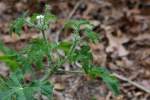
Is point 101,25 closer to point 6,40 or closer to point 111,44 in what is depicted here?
point 111,44

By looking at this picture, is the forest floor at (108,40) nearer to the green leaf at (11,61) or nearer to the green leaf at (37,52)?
the green leaf at (11,61)

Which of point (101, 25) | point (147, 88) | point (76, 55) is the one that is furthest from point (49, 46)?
point (101, 25)

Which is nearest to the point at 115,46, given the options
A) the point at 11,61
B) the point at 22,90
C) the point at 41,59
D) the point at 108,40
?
the point at 108,40

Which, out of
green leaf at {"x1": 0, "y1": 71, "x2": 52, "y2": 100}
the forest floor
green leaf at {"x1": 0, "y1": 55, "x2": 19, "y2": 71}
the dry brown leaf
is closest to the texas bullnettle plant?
green leaf at {"x1": 0, "y1": 71, "x2": 52, "y2": 100}

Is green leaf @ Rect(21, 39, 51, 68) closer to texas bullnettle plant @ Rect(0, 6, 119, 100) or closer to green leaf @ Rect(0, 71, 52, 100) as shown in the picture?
texas bullnettle plant @ Rect(0, 6, 119, 100)

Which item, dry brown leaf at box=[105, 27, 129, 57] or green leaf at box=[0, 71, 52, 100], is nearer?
green leaf at box=[0, 71, 52, 100]

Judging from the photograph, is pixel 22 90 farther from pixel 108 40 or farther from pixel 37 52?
pixel 108 40

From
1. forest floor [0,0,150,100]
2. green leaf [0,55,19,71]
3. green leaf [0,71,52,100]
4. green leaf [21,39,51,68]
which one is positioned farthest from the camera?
forest floor [0,0,150,100]

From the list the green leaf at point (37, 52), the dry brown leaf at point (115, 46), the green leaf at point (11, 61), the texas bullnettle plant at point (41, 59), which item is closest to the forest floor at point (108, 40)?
the dry brown leaf at point (115, 46)
